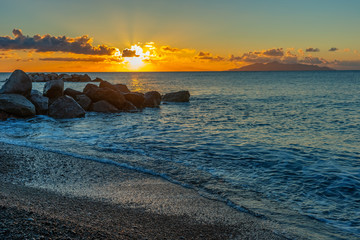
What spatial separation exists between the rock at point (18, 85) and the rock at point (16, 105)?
96 centimetres

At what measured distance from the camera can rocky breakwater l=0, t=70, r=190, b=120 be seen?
17.1 metres

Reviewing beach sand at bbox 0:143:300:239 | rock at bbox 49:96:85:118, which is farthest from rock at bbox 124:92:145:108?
beach sand at bbox 0:143:300:239

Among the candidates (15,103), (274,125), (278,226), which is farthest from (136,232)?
(15,103)

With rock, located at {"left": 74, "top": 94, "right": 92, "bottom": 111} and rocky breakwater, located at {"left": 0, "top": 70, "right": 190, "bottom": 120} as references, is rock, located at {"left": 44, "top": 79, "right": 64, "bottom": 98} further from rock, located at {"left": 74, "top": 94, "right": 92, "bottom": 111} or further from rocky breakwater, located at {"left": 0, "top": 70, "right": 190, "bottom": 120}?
rock, located at {"left": 74, "top": 94, "right": 92, "bottom": 111}

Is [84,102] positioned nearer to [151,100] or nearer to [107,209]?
[151,100]

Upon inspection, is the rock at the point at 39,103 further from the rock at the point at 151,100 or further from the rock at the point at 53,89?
the rock at the point at 151,100

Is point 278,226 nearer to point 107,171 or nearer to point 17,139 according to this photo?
point 107,171

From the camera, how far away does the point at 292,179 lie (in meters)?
7.58

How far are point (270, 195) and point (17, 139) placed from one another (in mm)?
10485

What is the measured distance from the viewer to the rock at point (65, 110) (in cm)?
1842

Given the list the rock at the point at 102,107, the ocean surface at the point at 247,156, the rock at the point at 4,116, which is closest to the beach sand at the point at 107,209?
the ocean surface at the point at 247,156

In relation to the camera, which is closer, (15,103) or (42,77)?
(15,103)

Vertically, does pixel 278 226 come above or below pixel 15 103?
below

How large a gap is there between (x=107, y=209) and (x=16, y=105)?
48.3ft
